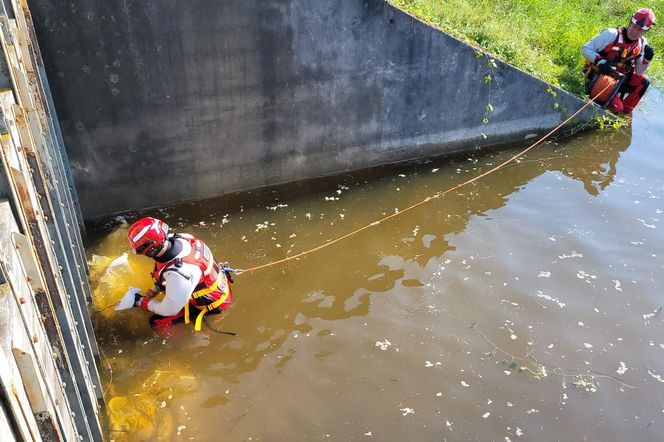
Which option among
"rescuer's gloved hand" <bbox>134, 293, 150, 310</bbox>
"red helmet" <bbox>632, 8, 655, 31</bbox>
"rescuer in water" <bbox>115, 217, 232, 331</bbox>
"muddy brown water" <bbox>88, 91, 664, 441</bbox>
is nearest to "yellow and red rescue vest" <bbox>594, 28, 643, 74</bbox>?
"red helmet" <bbox>632, 8, 655, 31</bbox>

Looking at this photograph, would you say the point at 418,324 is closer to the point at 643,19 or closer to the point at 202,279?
the point at 202,279

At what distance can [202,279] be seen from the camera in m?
5.01

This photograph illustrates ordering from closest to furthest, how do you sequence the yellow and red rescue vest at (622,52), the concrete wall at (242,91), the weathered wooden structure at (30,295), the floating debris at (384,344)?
the weathered wooden structure at (30,295), the floating debris at (384,344), the concrete wall at (242,91), the yellow and red rescue vest at (622,52)

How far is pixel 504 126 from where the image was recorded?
29.4ft

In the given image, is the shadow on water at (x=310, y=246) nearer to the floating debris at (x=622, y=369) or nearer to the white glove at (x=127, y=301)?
the white glove at (x=127, y=301)

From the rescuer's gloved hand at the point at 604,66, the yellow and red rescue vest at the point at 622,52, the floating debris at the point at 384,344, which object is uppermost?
the yellow and red rescue vest at the point at 622,52

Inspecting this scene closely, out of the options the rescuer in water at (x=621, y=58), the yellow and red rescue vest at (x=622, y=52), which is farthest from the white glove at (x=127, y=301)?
the yellow and red rescue vest at (x=622, y=52)

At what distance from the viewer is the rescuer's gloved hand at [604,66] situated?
9648 millimetres

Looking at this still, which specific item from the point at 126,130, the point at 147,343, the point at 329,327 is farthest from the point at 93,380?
the point at 126,130

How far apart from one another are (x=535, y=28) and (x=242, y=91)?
7.56 metres

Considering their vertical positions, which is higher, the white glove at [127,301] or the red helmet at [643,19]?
the red helmet at [643,19]

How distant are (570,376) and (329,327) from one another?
7.84 feet

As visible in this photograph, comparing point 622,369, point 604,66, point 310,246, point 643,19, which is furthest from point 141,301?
point 643,19

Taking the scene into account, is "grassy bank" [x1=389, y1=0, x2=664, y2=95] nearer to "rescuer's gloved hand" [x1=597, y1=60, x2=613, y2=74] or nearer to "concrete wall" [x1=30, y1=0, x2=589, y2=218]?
"rescuer's gloved hand" [x1=597, y1=60, x2=613, y2=74]
